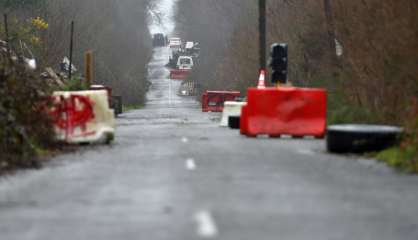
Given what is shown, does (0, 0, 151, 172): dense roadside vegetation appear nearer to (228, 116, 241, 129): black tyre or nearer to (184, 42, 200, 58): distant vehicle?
(184, 42, 200, 58): distant vehicle

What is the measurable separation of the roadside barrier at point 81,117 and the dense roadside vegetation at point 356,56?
21.5 ft

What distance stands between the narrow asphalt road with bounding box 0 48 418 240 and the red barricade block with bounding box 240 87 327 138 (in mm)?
4622

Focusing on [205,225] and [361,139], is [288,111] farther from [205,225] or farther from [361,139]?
[205,225]

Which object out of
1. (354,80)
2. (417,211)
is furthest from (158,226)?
(354,80)

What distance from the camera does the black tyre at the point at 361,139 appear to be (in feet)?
79.6

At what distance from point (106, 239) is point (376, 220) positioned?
10.7 feet

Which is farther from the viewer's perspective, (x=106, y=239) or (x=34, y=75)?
(x=34, y=75)

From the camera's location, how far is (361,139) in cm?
2431

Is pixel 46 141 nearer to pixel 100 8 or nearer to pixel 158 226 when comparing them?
pixel 158 226

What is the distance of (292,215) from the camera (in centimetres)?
1415

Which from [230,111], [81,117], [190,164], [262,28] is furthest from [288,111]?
[262,28]

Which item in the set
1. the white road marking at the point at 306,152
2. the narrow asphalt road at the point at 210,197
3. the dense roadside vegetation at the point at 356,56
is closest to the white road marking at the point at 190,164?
the narrow asphalt road at the point at 210,197

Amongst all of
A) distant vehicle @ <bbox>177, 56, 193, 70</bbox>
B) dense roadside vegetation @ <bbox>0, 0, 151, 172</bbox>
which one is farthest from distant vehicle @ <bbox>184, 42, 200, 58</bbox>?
dense roadside vegetation @ <bbox>0, 0, 151, 172</bbox>

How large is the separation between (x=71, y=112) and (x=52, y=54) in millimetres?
40612
